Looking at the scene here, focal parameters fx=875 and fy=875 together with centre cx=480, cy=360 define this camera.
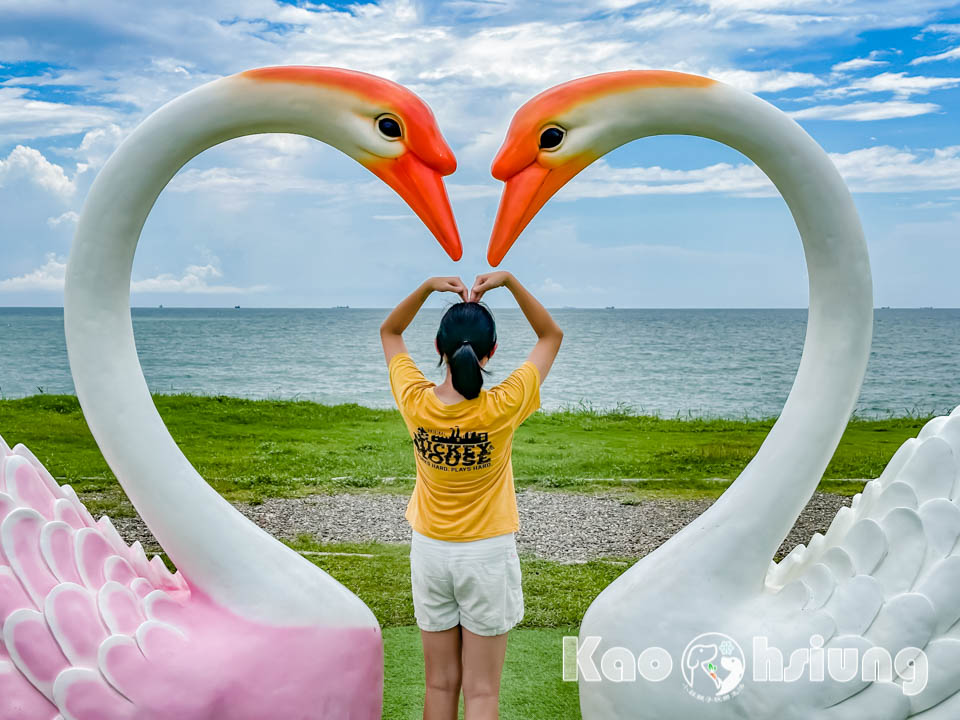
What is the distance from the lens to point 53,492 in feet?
9.05

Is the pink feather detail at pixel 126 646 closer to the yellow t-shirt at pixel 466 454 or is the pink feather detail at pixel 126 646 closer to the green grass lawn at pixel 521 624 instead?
the yellow t-shirt at pixel 466 454

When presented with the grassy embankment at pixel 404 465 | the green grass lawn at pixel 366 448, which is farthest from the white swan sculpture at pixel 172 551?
the green grass lawn at pixel 366 448

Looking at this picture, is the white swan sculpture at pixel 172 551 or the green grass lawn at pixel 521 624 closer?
the white swan sculpture at pixel 172 551

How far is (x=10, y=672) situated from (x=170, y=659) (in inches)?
15.0

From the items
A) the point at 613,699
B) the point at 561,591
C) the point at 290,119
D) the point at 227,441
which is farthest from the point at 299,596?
the point at 227,441

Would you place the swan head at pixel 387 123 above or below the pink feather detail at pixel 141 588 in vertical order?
above

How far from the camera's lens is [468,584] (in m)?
2.80

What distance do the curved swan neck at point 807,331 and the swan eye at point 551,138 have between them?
7.5 inches

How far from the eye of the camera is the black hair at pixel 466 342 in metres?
2.67

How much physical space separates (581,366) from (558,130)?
110 feet

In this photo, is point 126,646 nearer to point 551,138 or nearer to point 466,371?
point 466,371

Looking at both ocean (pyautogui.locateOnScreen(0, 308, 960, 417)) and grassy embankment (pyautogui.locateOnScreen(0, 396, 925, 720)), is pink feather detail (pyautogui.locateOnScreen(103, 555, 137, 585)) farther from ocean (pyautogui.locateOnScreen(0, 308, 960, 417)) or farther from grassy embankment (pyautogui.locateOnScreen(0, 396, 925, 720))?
ocean (pyautogui.locateOnScreen(0, 308, 960, 417))

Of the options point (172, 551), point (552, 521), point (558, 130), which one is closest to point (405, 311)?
point (558, 130)

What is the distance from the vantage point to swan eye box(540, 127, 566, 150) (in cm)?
240
